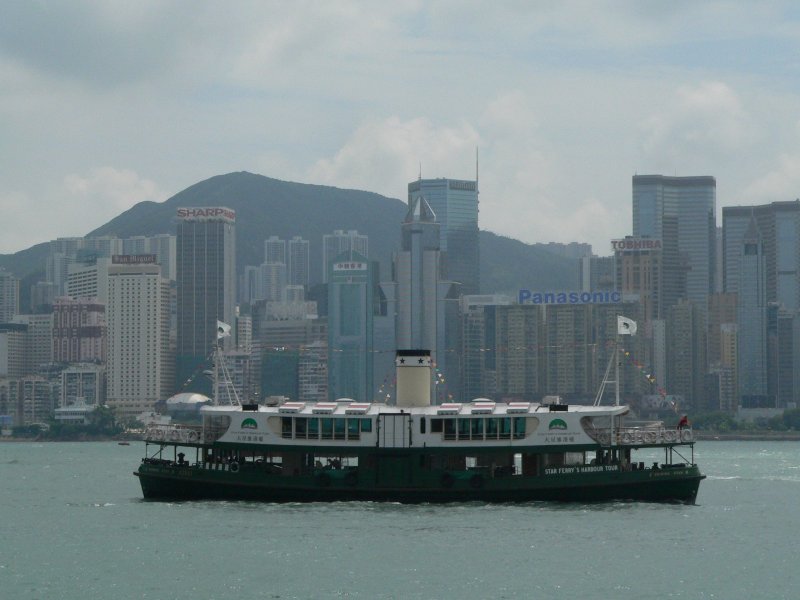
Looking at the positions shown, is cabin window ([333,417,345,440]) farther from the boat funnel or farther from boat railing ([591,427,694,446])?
boat railing ([591,427,694,446])

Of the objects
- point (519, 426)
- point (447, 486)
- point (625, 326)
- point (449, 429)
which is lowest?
point (447, 486)

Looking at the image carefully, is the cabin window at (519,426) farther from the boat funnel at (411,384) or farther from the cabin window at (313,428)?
the cabin window at (313,428)

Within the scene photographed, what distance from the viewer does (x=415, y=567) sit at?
49.2 meters

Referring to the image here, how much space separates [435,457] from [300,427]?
5.28 metres

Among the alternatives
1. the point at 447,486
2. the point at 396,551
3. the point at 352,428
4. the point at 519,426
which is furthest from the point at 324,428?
the point at 396,551

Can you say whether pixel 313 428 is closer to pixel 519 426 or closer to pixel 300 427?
pixel 300 427

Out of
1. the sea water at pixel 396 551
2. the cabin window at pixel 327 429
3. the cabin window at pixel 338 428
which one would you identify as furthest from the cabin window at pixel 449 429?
the cabin window at pixel 327 429

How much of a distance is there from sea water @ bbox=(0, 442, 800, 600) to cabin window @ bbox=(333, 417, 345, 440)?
264cm

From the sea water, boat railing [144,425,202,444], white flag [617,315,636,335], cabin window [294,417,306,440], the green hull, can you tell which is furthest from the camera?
white flag [617,315,636,335]

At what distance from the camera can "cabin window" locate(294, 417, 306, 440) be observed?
6412 centimetres

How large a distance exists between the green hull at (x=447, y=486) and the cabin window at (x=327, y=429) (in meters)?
1.35

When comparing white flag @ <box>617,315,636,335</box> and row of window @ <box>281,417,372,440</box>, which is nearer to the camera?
row of window @ <box>281,417,372,440</box>

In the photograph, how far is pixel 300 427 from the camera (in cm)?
6425

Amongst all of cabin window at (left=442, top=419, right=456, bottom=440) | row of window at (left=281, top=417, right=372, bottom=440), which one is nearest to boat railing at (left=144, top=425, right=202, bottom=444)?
row of window at (left=281, top=417, right=372, bottom=440)
